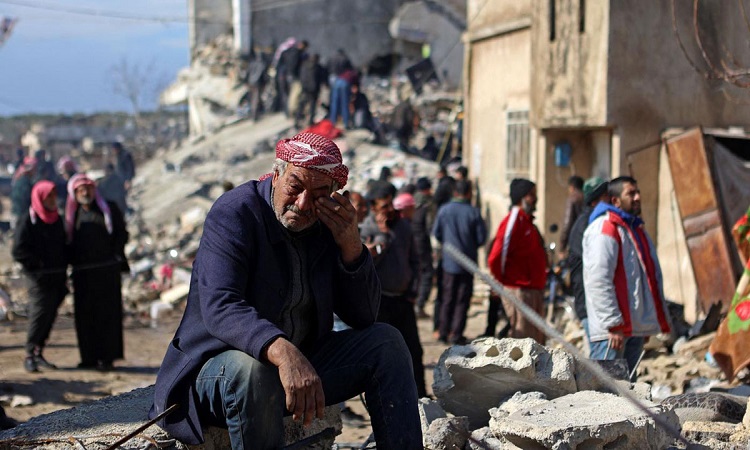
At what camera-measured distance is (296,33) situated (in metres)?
32.1

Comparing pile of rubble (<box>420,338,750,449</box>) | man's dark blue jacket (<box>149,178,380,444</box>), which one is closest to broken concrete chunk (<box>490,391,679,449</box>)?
pile of rubble (<box>420,338,750,449</box>)

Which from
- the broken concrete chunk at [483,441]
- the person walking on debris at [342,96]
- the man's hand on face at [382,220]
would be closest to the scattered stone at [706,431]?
the broken concrete chunk at [483,441]

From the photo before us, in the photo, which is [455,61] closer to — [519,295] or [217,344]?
[519,295]

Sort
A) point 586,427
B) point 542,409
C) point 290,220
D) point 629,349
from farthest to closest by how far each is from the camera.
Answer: point 629,349 → point 542,409 → point 586,427 → point 290,220

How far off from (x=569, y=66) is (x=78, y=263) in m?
6.01

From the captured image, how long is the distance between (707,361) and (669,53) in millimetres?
4380

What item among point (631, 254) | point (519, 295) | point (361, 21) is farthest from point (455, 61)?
point (631, 254)

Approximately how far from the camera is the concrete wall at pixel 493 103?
13.9 meters

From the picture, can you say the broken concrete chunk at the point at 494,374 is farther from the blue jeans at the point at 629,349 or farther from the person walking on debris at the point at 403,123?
the person walking on debris at the point at 403,123

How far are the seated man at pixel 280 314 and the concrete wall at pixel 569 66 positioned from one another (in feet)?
24.8

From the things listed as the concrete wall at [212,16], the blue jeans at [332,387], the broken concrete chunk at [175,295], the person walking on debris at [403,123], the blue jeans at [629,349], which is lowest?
the broken concrete chunk at [175,295]

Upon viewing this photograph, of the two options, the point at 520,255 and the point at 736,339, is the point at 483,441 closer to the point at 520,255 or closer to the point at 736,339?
the point at 736,339

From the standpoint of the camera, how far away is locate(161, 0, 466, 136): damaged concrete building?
1222 inches

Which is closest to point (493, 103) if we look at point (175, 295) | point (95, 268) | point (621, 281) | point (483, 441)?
point (175, 295)
